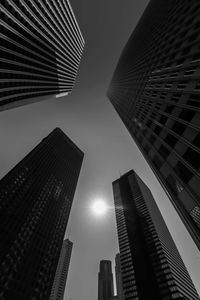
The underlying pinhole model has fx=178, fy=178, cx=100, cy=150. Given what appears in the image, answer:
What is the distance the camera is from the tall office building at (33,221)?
82.7 metres

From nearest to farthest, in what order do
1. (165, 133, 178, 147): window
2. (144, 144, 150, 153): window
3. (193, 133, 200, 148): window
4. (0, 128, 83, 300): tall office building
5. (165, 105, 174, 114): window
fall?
(193, 133, 200, 148): window → (165, 133, 178, 147): window → (165, 105, 174, 114): window → (144, 144, 150, 153): window → (0, 128, 83, 300): tall office building

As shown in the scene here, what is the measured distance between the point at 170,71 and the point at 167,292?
117503mm

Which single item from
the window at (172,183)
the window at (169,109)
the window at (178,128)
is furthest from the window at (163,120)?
the window at (172,183)

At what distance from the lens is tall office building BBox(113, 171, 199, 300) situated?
333 ft

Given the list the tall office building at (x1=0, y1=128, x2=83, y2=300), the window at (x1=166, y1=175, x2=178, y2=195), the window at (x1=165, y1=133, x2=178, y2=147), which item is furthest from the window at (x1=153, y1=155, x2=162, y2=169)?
the tall office building at (x1=0, y1=128, x2=83, y2=300)

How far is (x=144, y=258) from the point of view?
119000 millimetres

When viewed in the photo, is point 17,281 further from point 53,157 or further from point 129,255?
point 53,157

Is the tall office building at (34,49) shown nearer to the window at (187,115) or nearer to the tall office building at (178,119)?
the tall office building at (178,119)

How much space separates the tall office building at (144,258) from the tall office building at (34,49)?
11477 centimetres

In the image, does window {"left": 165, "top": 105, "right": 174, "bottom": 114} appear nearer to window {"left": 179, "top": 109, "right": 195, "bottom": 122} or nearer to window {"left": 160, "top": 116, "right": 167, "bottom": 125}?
window {"left": 160, "top": 116, "right": 167, "bottom": 125}

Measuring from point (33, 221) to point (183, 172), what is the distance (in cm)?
11155

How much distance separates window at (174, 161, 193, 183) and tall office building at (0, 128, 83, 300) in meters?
90.5

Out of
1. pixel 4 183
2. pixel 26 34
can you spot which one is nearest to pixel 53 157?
pixel 4 183

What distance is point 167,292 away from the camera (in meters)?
96.9
